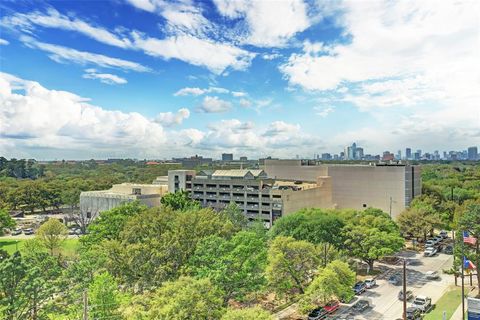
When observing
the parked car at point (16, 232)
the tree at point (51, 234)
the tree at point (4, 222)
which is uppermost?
the tree at point (51, 234)

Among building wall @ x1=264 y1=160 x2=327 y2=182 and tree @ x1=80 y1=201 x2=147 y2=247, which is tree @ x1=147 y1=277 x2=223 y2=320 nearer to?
tree @ x1=80 y1=201 x2=147 y2=247

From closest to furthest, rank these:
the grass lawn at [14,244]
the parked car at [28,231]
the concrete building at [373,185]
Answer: the grass lawn at [14,244] → the parked car at [28,231] → the concrete building at [373,185]

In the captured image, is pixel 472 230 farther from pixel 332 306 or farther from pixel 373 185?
pixel 373 185

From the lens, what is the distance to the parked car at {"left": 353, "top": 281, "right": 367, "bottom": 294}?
34.0 meters

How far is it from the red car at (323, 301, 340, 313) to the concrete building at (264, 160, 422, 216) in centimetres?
4101

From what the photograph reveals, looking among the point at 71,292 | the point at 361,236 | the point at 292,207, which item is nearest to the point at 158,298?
the point at 71,292

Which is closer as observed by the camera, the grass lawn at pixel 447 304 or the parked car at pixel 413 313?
the parked car at pixel 413 313

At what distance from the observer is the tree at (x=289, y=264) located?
2994 centimetres

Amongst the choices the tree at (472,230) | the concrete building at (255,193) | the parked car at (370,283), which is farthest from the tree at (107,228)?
the tree at (472,230)

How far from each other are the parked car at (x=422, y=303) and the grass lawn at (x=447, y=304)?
17.0 inches

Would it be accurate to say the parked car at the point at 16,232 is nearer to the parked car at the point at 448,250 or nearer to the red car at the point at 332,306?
the red car at the point at 332,306

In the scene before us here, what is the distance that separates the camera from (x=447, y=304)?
3062 centimetres

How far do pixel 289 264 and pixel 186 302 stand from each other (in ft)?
41.7

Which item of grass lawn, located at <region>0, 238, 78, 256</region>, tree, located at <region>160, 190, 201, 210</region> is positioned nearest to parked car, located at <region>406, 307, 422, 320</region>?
tree, located at <region>160, 190, 201, 210</region>
